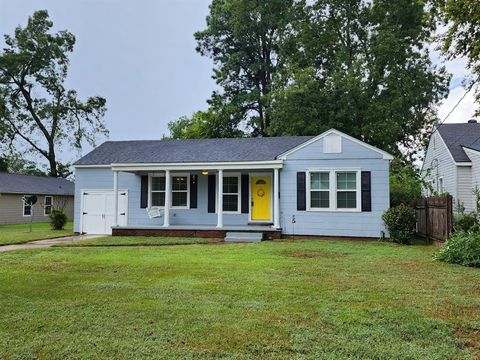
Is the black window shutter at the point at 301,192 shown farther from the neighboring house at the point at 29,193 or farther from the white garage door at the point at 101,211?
the neighboring house at the point at 29,193

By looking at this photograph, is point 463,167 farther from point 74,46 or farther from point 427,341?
point 74,46

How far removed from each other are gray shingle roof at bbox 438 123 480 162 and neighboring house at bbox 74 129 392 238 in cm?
534

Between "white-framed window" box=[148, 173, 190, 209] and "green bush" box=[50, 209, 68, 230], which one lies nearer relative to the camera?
"white-framed window" box=[148, 173, 190, 209]

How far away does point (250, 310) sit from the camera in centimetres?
458

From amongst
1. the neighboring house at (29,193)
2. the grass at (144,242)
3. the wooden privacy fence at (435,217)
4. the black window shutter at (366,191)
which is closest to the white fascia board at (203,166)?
the grass at (144,242)

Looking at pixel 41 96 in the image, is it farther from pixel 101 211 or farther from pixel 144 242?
pixel 144 242

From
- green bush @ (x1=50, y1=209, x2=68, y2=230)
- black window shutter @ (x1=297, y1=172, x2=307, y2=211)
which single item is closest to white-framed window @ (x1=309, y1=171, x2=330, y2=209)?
black window shutter @ (x1=297, y1=172, x2=307, y2=211)

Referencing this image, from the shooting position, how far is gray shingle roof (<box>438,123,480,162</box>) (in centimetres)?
1598

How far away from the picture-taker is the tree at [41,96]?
3002 cm

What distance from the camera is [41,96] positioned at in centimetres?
3166

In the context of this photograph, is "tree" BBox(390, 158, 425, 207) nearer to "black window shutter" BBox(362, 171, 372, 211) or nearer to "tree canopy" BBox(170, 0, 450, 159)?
"black window shutter" BBox(362, 171, 372, 211)

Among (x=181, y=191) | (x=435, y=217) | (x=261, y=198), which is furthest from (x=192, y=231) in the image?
(x=435, y=217)

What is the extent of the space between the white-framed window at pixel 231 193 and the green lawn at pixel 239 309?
6620 millimetres

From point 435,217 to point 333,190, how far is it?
345 centimetres
